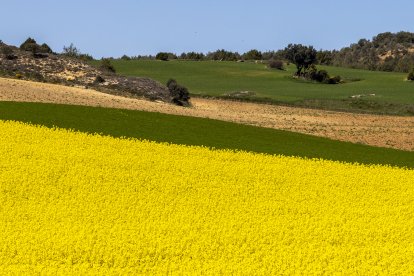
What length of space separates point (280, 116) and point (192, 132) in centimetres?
2278

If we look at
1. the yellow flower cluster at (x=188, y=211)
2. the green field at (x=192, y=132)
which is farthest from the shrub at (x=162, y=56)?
the yellow flower cluster at (x=188, y=211)

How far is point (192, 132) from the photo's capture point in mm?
34625

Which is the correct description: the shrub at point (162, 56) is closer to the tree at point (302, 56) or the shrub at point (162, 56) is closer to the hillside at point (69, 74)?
the tree at point (302, 56)

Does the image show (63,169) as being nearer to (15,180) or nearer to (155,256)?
(15,180)

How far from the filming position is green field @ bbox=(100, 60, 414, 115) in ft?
236

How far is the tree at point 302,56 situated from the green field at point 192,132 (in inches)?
2656

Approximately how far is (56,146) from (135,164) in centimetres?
343

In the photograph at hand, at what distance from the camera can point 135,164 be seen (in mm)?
24766

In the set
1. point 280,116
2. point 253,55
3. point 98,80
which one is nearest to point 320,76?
point 253,55

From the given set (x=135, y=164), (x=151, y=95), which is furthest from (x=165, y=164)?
(x=151, y=95)

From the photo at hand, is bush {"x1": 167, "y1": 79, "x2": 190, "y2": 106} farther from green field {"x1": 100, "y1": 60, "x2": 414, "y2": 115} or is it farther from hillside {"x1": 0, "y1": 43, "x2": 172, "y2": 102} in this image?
green field {"x1": 100, "y1": 60, "x2": 414, "y2": 115}

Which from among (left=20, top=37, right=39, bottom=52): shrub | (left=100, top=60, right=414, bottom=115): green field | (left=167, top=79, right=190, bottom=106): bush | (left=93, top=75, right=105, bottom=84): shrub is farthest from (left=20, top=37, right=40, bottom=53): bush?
(left=100, top=60, right=414, bottom=115): green field

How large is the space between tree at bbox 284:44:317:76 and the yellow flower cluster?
77.0 meters

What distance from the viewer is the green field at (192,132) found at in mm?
32062
